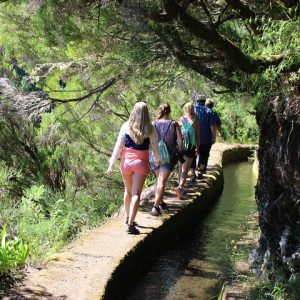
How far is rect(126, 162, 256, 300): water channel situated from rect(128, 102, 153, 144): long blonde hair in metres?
1.71

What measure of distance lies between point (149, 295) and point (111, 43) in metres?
3.17

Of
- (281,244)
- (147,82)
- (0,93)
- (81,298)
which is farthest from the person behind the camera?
(147,82)

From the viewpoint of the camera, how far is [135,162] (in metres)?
6.84

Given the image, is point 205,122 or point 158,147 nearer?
point 158,147

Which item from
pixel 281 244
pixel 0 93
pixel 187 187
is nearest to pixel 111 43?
pixel 0 93

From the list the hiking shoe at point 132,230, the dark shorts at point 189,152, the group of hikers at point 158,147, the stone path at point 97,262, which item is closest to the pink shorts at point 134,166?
the group of hikers at point 158,147

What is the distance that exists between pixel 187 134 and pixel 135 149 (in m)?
2.51

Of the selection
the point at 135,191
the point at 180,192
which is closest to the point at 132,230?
the point at 135,191

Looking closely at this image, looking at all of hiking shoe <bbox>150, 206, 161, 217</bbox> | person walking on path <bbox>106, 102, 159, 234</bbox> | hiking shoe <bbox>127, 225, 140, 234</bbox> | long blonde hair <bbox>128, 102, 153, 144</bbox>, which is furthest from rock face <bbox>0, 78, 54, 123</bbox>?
hiking shoe <bbox>127, 225, 140, 234</bbox>

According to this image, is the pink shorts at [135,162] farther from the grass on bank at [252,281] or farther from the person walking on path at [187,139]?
the person walking on path at [187,139]

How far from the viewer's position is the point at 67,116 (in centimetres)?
981

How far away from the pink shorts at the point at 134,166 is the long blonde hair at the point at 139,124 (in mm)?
261

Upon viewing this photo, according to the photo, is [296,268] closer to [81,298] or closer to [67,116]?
[81,298]

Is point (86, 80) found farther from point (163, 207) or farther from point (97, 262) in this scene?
point (97, 262)
